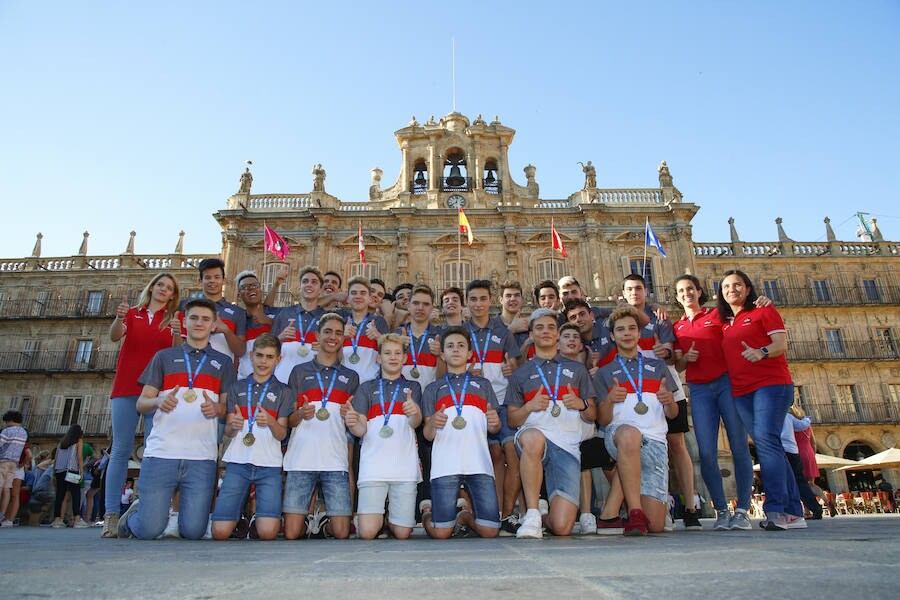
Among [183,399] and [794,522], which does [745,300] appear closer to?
[794,522]

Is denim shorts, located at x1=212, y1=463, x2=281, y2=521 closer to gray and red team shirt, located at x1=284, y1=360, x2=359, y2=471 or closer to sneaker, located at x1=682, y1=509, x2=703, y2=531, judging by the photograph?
gray and red team shirt, located at x1=284, y1=360, x2=359, y2=471

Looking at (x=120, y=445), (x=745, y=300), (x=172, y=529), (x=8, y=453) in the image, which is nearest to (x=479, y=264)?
(x=8, y=453)

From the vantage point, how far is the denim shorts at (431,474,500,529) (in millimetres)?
4637

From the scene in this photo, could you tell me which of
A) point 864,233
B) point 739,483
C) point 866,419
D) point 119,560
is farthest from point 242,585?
point 864,233

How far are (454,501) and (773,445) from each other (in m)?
2.73

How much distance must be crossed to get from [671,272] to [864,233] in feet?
76.1

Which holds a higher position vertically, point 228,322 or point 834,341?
point 834,341

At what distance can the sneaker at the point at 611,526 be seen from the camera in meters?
4.61

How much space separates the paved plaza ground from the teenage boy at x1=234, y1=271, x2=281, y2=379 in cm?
393

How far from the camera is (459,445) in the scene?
476 centimetres

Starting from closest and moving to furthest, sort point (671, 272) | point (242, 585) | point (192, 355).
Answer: point (242, 585) → point (192, 355) → point (671, 272)

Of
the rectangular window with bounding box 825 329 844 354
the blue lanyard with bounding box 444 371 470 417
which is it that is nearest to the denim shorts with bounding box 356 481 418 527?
the blue lanyard with bounding box 444 371 470 417

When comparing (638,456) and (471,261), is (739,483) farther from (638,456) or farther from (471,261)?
(471,261)

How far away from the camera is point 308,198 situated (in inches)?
1100
